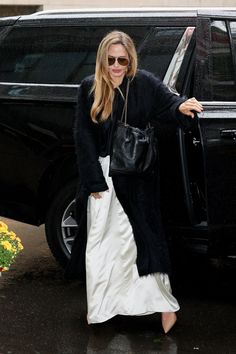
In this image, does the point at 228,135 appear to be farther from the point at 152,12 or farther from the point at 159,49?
the point at 152,12

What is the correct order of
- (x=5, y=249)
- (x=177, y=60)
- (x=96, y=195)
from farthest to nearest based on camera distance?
(x=177, y=60) < (x=5, y=249) < (x=96, y=195)

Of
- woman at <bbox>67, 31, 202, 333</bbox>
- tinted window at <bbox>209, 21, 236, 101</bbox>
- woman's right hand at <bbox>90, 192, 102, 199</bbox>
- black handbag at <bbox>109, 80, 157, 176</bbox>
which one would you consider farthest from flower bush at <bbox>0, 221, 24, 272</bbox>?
tinted window at <bbox>209, 21, 236, 101</bbox>

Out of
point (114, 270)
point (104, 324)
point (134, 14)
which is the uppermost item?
point (134, 14)

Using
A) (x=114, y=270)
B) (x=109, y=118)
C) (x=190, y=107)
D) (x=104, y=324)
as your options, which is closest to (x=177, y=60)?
(x=190, y=107)

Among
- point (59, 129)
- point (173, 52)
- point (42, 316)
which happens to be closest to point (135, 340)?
point (42, 316)

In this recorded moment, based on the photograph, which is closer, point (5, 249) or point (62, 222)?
point (5, 249)

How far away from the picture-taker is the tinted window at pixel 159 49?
4.62 metres

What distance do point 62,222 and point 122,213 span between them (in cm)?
99

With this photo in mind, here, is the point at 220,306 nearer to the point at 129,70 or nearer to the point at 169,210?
the point at 169,210

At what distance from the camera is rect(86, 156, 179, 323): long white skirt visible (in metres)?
4.01

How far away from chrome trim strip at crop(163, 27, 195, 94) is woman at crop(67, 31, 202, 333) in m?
0.56

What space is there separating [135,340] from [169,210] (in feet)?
2.71

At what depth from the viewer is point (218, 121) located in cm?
430

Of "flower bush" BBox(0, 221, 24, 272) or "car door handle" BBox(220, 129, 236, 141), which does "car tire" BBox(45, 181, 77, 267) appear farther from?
"car door handle" BBox(220, 129, 236, 141)
